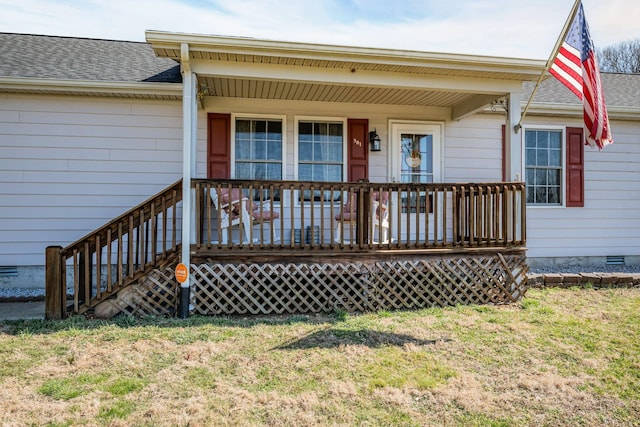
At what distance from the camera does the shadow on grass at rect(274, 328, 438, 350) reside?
3.54m

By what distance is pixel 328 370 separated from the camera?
3002 millimetres

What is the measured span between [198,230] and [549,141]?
589 centimetres

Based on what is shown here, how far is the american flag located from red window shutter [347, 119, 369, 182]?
101 inches

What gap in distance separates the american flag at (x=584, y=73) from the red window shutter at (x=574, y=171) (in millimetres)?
2499

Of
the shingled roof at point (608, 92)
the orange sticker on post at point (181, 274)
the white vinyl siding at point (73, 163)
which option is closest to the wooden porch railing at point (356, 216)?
the orange sticker on post at point (181, 274)

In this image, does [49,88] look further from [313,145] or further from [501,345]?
[501,345]

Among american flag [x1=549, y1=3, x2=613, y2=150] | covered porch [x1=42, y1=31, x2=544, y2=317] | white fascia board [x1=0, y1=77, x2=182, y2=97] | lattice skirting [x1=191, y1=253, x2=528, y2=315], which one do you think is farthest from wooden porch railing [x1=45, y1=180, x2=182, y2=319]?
american flag [x1=549, y1=3, x2=613, y2=150]

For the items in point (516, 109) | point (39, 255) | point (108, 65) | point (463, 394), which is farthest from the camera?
point (108, 65)

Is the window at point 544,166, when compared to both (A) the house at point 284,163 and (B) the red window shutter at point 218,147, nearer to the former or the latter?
(A) the house at point 284,163

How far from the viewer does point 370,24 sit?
270 inches

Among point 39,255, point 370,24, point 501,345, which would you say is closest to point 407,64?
point 370,24

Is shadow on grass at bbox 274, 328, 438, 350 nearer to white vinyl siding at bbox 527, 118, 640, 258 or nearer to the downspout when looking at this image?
the downspout

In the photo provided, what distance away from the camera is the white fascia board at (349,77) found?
4.57 metres

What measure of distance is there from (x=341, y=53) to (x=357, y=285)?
103 inches
